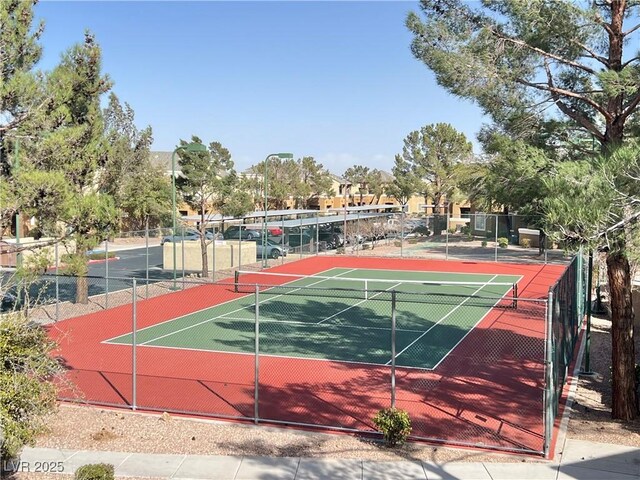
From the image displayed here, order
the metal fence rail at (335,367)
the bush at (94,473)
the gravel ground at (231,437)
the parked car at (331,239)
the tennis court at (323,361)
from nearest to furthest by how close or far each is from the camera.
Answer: the bush at (94,473)
the gravel ground at (231,437)
the metal fence rail at (335,367)
the tennis court at (323,361)
the parked car at (331,239)

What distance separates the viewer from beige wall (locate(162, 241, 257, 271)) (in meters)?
34.5

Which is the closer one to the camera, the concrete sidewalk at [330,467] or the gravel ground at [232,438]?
the concrete sidewalk at [330,467]

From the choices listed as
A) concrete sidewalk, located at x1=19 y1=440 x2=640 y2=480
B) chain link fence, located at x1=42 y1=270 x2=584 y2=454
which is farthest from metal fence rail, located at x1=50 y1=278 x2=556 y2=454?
concrete sidewalk, located at x1=19 y1=440 x2=640 y2=480

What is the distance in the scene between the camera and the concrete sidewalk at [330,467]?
355 inches

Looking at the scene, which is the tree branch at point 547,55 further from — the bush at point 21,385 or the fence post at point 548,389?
the bush at point 21,385

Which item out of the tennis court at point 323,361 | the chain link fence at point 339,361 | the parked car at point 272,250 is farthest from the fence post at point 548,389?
the parked car at point 272,250

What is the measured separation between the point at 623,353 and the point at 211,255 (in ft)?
86.1

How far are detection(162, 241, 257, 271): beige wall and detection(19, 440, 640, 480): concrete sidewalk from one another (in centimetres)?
2440

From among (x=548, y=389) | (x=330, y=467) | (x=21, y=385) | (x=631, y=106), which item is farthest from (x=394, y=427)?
(x=631, y=106)

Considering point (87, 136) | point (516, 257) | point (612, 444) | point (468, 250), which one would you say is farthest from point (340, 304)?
point (468, 250)

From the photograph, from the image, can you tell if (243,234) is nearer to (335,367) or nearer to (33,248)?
(335,367)

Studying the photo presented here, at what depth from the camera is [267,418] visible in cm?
1170

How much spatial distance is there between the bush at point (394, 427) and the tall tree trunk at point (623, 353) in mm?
4379

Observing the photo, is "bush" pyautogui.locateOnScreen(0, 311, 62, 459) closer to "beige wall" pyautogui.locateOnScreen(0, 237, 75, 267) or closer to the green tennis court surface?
"beige wall" pyautogui.locateOnScreen(0, 237, 75, 267)
